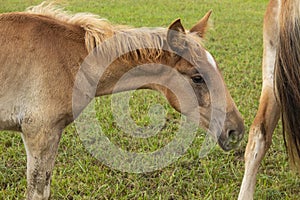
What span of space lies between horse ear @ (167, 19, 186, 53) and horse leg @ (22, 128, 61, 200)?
3.26 ft

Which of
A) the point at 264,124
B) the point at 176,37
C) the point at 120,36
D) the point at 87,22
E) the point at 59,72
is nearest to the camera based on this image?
the point at 176,37

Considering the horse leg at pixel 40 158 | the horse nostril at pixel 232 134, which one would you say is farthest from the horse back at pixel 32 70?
the horse nostril at pixel 232 134

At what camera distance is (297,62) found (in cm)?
214

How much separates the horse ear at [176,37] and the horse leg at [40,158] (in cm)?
99

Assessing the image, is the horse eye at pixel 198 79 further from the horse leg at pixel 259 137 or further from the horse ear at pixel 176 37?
the horse leg at pixel 259 137

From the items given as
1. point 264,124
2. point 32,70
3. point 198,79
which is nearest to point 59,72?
point 32,70

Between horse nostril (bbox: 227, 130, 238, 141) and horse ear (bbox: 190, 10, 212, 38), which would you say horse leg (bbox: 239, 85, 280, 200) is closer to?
horse nostril (bbox: 227, 130, 238, 141)

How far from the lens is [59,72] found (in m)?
2.77

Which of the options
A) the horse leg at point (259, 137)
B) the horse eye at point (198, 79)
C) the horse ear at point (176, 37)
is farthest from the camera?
the horse leg at point (259, 137)

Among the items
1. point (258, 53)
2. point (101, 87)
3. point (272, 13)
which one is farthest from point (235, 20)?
point (101, 87)

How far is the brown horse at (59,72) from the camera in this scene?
2.69 metres

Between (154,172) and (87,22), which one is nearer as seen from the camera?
(87,22)

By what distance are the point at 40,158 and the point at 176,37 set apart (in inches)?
49.0

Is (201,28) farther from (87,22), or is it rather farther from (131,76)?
(87,22)
